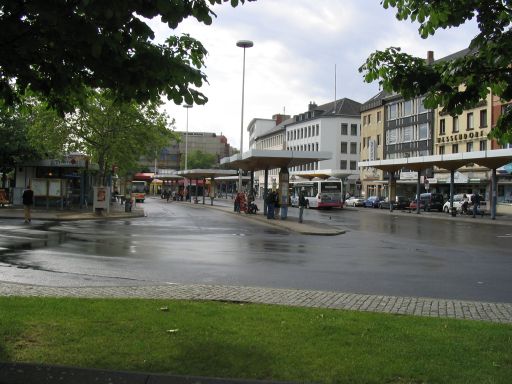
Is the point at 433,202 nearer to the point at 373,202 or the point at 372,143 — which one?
the point at 373,202

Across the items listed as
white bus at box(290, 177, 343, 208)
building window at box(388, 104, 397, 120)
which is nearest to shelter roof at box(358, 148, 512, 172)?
white bus at box(290, 177, 343, 208)

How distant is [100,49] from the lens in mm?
4949

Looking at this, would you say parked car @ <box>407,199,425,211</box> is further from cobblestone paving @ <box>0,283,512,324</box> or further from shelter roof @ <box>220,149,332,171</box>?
cobblestone paving @ <box>0,283,512,324</box>

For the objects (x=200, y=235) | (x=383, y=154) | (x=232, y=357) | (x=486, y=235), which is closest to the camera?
(x=232, y=357)

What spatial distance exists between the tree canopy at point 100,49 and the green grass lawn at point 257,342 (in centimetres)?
255

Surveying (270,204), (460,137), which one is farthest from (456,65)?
(460,137)

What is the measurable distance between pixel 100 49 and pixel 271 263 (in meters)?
9.63

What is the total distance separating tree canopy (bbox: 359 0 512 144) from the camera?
645 cm

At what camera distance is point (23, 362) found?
505 cm

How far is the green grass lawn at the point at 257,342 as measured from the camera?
5.02 meters

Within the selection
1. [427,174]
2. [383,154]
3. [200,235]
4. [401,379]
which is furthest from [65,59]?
[383,154]

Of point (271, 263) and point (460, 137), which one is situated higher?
point (460, 137)

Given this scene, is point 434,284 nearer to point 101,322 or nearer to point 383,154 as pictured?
point 101,322

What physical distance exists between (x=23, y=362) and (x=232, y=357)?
73.4 inches
